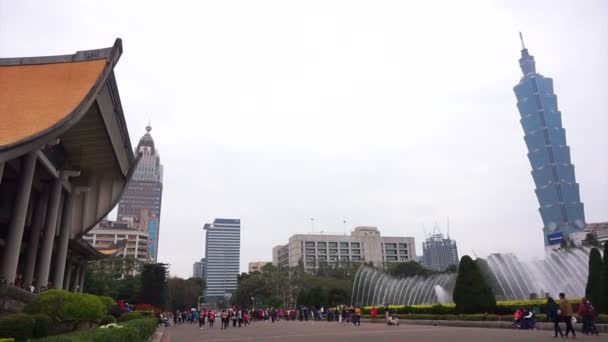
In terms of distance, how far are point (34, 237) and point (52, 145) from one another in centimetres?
531

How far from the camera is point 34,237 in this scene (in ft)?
80.0

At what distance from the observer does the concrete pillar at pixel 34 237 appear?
78.8 ft

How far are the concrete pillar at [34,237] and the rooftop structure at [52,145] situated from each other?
5cm

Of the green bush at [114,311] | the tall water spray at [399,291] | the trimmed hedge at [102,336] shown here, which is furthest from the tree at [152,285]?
the trimmed hedge at [102,336]

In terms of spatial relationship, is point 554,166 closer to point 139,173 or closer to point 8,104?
point 139,173

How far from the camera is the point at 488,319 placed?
18.6 m

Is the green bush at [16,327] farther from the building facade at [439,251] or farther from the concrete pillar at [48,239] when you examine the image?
the building facade at [439,251]

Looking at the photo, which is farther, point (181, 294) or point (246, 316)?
point (181, 294)

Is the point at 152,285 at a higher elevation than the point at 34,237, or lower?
lower

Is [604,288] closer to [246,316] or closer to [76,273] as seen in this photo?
[246,316]

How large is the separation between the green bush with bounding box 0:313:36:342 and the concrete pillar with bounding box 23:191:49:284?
58.2 feet

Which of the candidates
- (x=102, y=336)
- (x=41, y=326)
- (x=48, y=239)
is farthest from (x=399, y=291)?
(x=102, y=336)

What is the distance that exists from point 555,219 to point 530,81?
153 ft

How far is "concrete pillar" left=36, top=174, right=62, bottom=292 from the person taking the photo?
23609 mm
